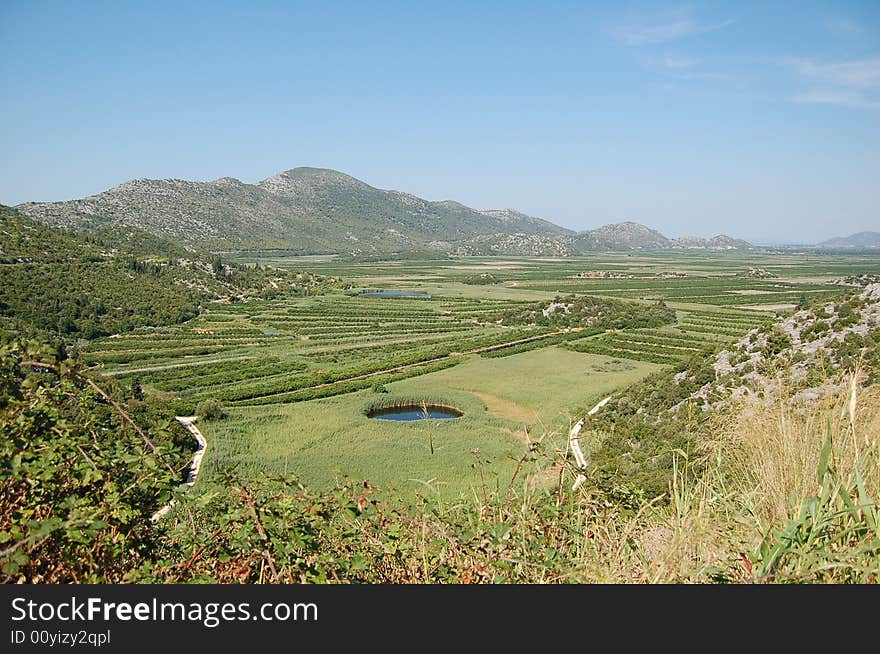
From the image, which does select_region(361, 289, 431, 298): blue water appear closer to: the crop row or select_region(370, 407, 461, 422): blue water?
the crop row

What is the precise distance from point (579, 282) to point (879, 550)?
4188 inches

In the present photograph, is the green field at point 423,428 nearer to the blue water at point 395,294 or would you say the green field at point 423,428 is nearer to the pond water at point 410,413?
the pond water at point 410,413

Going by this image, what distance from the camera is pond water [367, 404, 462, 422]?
3034cm

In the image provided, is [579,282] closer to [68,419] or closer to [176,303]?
[176,303]

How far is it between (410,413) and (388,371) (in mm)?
8474

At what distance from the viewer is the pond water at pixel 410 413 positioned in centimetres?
3034

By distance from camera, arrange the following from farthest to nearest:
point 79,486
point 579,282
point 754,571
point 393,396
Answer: point 579,282, point 393,396, point 79,486, point 754,571

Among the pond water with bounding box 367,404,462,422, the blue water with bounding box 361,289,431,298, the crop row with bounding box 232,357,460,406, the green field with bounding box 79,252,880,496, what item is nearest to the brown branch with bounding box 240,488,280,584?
the green field with bounding box 79,252,880,496

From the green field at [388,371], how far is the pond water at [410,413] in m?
0.81

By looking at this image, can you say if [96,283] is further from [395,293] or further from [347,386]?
[395,293]

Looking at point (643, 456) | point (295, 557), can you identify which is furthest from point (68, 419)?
point (643, 456)

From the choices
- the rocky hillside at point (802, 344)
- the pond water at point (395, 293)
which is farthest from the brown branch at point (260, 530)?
the pond water at point (395, 293)

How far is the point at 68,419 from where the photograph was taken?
3.90 m
